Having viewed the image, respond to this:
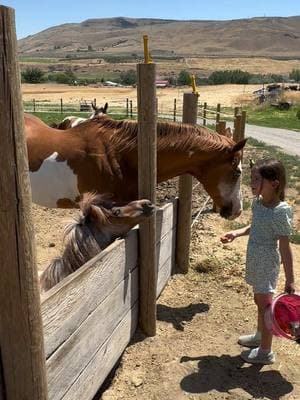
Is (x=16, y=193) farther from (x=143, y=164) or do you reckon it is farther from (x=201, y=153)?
(x=201, y=153)

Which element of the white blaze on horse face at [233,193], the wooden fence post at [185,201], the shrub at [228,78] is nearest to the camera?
the white blaze on horse face at [233,193]

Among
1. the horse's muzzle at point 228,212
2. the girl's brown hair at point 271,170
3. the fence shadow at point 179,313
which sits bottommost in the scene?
the fence shadow at point 179,313

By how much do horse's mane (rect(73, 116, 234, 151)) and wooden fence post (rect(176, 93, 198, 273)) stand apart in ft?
1.57

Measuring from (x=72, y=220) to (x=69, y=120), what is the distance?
338 cm

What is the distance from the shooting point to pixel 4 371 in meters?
1.85

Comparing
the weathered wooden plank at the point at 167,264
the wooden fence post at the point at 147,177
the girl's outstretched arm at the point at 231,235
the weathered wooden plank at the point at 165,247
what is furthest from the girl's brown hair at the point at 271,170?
the weathered wooden plank at the point at 167,264

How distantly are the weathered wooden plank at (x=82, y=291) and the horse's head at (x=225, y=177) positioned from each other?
1.29 m

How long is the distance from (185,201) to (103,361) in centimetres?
215

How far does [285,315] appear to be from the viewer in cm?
343

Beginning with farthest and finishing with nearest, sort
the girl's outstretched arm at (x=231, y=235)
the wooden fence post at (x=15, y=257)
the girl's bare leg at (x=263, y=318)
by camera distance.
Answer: the girl's outstretched arm at (x=231, y=235) → the girl's bare leg at (x=263, y=318) → the wooden fence post at (x=15, y=257)

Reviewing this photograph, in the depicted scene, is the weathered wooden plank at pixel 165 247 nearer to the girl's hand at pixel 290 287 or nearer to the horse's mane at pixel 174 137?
the horse's mane at pixel 174 137

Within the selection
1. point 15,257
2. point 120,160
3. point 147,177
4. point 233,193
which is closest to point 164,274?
point 233,193

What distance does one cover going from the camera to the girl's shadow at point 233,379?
129 inches

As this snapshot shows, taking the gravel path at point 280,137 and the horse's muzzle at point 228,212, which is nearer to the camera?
the horse's muzzle at point 228,212
